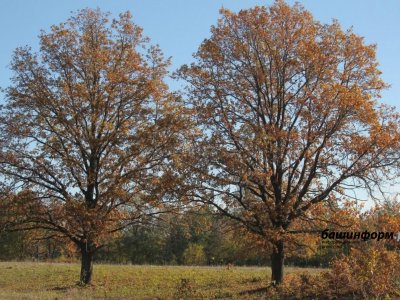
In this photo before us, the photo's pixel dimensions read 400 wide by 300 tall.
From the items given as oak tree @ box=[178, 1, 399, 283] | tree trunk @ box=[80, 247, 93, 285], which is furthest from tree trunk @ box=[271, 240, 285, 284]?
tree trunk @ box=[80, 247, 93, 285]

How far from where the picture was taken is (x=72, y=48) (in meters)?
27.0

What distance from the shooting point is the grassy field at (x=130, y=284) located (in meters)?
20.4

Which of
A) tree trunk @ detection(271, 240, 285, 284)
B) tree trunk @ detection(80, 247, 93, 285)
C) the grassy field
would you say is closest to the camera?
the grassy field

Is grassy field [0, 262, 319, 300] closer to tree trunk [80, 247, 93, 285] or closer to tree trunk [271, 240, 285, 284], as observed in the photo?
tree trunk [80, 247, 93, 285]

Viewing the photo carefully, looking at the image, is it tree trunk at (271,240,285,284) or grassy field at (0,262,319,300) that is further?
tree trunk at (271,240,285,284)

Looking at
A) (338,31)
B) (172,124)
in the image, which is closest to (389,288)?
(338,31)

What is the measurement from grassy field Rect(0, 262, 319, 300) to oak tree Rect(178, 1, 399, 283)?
279 centimetres

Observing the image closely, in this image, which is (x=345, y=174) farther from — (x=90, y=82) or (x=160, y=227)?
(x=90, y=82)

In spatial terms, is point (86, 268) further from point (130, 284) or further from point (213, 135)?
point (213, 135)

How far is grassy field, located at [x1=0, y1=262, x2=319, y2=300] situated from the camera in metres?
20.4

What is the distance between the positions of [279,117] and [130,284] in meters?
11.3

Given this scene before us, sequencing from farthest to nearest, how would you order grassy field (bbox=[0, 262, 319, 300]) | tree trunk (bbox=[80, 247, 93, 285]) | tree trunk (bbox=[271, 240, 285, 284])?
1. tree trunk (bbox=[80, 247, 93, 285])
2. tree trunk (bbox=[271, 240, 285, 284])
3. grassy field (bbox=[0, 262, 319, 300])

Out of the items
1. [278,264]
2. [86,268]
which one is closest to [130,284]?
[86,268]

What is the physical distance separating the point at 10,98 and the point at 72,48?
4.17 meters
